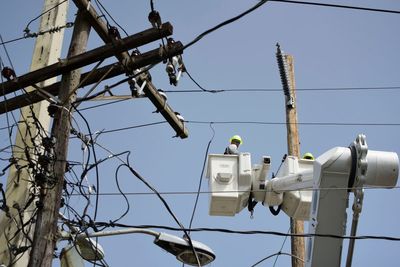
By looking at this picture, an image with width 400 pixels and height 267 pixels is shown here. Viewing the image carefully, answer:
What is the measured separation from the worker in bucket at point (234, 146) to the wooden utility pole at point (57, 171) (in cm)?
222

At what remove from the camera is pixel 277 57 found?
13.0 meters

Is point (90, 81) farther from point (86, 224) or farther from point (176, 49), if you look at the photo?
point (86, 224)

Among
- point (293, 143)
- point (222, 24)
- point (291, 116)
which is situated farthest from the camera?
point (291, 116)

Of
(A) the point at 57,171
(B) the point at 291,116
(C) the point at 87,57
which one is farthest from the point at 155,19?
(B) the point at 291,116

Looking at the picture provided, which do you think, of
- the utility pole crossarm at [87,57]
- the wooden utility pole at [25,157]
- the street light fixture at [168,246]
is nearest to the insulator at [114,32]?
the utility pole crossarm at [87,57]

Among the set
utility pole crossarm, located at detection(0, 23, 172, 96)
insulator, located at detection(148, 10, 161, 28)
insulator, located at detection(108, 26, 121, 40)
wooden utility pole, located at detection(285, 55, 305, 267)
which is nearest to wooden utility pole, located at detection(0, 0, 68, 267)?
utility pole crossarm, located at detection(0, 23, 172, 96)

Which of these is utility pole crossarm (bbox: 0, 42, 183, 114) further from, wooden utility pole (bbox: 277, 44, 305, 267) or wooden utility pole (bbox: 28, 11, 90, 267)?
wooden utility pole (bbox: 277, 44, 305, 267)

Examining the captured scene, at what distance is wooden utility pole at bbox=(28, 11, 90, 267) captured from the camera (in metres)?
6.29

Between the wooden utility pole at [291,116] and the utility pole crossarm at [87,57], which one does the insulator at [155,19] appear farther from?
the wooden utility pole at [291,116]

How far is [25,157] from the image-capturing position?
834 cm

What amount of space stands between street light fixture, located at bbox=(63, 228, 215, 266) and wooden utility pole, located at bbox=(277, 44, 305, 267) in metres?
3.12

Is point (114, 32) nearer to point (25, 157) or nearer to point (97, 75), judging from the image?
point (97, 75)

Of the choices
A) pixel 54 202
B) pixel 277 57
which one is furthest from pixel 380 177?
pixel 277 57

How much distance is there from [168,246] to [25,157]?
221cm
